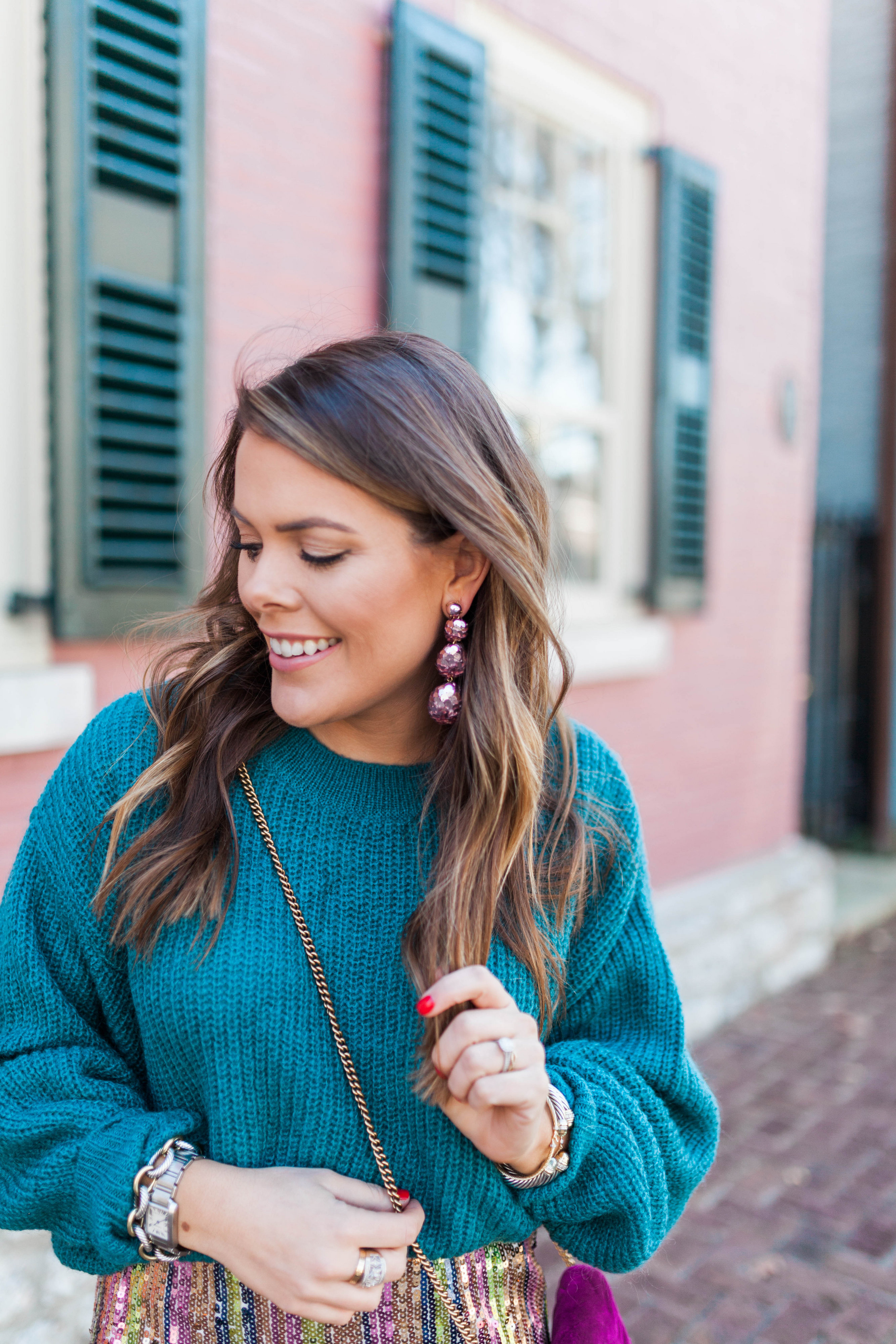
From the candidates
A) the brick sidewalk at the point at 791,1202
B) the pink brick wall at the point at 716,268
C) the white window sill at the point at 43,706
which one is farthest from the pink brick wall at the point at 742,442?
the white window sill at the point at 43,706

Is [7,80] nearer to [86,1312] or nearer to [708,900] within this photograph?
[86,1312]

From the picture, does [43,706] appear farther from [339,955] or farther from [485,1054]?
[485,1054]

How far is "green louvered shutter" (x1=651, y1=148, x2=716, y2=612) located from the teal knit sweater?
3.38 m

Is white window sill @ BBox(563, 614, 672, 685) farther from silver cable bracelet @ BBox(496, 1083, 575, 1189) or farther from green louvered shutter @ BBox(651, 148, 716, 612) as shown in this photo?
silver cable bracelet @ BBox(496, 1083, 575, 1189)

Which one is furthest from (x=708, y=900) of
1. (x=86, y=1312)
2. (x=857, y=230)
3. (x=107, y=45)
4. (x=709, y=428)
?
(x=857, y=230)

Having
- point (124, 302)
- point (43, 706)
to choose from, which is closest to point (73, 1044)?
point (43, 706)

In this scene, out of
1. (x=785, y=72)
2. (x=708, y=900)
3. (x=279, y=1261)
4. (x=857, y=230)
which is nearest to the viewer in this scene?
(x=279, y=1261)

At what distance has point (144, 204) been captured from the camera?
2674 millimetres

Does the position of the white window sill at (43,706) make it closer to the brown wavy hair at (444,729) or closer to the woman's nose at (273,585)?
the brown wavy hair at (444,729)

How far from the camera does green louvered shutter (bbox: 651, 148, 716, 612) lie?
454cm

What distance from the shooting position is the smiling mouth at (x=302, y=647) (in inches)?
53.6

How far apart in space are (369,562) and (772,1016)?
4189 mm

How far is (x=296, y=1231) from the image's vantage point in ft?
3.93

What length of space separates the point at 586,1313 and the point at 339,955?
54 centimetres
